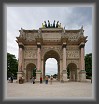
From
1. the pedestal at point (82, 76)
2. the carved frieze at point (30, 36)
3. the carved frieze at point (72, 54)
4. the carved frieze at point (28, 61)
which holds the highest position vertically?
the carved frieze at point (30, 36)

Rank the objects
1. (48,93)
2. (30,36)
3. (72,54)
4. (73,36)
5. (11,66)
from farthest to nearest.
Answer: (11,66) < (30,36) < (73,36) < (72,54) < (48,93)

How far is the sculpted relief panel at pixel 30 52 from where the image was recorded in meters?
35.7

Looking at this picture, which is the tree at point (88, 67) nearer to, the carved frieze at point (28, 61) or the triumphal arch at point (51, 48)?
the triumphal arch at point (51, 48)

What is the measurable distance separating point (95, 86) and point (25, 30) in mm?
31209

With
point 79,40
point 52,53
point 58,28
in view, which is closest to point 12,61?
point 52,53

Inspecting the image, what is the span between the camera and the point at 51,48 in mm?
35969

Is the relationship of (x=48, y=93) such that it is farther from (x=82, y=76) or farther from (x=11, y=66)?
(x=11, y=66)

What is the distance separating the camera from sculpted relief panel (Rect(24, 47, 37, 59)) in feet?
117

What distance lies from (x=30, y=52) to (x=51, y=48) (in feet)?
14.3

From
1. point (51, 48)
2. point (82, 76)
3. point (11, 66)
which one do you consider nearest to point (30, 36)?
point (51, 48)

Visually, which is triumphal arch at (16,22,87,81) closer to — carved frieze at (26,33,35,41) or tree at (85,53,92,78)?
carved frieze at (26,33,35,41)

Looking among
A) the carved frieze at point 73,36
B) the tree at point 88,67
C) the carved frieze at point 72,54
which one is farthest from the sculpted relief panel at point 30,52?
the tree at point 88,67

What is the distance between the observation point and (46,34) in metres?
36.7

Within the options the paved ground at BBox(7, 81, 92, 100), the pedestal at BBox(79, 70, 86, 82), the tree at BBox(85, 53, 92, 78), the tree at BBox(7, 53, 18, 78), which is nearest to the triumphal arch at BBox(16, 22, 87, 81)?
the pedestal at BBox(79, 70, 86, 82)
